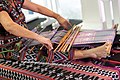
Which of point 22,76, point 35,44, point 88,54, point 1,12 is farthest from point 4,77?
point 88,54

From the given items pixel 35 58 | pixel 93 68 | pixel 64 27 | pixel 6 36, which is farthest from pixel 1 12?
pixel 93 68

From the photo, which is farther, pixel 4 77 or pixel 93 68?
pixel 4 77

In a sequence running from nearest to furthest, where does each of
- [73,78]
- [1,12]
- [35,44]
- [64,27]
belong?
[73,78] → [1,12] → [35,44] → [64,27]

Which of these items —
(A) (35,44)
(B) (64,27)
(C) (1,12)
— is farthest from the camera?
(B) (64,27)

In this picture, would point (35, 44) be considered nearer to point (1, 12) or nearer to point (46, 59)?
point (46, 59)

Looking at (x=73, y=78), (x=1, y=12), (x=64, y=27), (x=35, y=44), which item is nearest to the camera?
(x=73, y=78)

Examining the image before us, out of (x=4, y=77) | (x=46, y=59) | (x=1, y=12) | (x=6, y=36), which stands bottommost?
(x=4, y=77)

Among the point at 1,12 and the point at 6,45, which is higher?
the point at 1,12

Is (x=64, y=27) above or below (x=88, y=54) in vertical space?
above

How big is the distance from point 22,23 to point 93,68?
508mm

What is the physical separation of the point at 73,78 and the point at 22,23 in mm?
495

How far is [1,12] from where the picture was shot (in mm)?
1303

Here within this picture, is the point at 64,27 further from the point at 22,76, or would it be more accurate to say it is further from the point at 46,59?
the point at 22,76

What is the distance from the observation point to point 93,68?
1.26 metres
